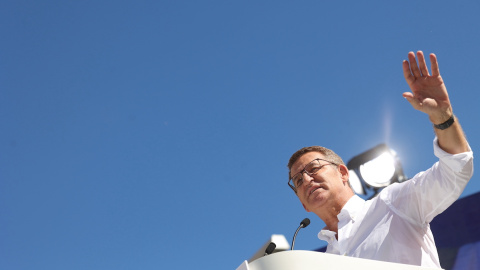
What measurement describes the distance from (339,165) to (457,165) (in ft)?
2.86

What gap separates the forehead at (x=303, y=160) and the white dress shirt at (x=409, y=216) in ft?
1.44

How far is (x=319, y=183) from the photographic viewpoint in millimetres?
2201

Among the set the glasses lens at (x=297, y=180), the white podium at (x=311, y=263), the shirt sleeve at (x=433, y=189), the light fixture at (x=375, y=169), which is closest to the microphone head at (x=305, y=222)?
the glasses lens at (x=297, y=180)

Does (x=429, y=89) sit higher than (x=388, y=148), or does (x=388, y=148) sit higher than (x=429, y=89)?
(x=388, y=148)

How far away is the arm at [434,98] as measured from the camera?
5.02ft

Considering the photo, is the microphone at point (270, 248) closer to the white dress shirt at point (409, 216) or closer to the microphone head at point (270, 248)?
the microphone head at point (270, 248)

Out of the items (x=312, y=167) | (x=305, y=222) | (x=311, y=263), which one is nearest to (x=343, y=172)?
(x=312, y=167)

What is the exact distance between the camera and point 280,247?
6.13ft

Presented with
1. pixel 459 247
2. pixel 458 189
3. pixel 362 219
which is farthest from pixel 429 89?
pixel 459 247

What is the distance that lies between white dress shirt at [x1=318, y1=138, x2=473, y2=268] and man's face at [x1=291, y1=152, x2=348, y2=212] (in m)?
0.26

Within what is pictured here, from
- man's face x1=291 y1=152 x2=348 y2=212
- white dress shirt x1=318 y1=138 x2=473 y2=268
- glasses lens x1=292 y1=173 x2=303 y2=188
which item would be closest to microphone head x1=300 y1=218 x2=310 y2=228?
man's face x1=291 y1=152 x2=348 y2=212

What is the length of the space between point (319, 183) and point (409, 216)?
0.52 metres

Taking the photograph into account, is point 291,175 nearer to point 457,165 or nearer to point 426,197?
point 426,197

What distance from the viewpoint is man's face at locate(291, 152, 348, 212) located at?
2.17 metres
